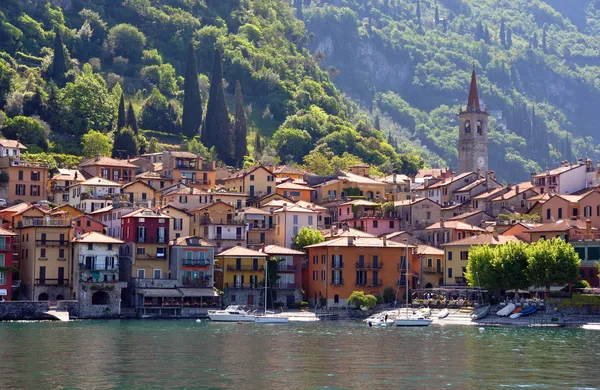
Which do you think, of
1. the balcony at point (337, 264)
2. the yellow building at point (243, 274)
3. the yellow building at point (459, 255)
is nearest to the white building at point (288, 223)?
the balcony at point (337, 264)

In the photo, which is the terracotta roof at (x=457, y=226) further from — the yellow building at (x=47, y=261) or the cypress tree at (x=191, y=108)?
the cypress tree at (x=191, y=108)

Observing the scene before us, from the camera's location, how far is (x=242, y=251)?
124 m

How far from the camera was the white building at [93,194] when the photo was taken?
135875 millimetres

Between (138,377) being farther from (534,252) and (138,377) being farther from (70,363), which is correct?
(534,252)

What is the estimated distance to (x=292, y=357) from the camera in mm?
76875

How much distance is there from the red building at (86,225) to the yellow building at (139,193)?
13737 millimetres

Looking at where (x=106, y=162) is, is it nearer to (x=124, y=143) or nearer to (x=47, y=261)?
(x=124, y=143)

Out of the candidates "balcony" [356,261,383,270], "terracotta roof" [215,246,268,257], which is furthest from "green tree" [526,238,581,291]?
"terracotta roof" [215,246,268,257]

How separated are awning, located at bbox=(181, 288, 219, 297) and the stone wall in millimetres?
12788

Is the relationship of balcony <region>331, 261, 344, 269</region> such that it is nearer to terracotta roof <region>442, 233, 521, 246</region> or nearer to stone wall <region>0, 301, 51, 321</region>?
terracotta roof <region>442, 233, 521, 246</region>

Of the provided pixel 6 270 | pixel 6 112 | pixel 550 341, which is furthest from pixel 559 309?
pixel 6 112

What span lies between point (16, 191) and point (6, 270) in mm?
25986

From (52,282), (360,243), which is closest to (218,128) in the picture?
(360,243)

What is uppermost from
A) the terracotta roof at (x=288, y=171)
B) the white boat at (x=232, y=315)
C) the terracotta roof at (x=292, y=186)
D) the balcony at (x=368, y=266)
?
the terracotta roof at (x=288, y=171)
